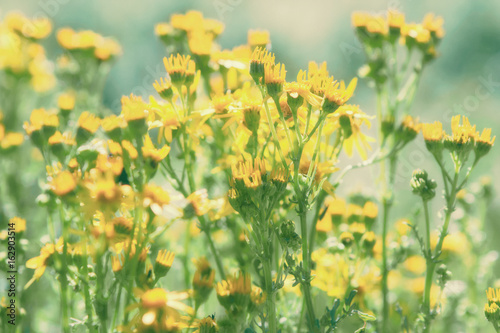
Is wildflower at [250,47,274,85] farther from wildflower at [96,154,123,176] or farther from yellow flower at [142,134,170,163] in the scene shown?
wildflower at [96,154,123,176]

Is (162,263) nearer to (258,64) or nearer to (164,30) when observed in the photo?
(258,64)

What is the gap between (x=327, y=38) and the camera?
4418mm

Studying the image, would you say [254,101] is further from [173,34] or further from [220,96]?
[173,34]

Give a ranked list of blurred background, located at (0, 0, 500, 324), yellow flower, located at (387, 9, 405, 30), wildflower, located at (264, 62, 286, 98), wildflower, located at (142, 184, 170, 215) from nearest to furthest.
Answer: wildflower, located at (142, 184, 170, 215)
wildflower, located at (264, 62, 286, 98)
yellow flower, located at (387, 9, 405, 30)
blurred background, located at (0, 0, 500, 324)

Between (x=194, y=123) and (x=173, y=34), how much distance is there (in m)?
0.67

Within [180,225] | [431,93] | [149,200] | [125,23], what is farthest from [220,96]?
[125,23]

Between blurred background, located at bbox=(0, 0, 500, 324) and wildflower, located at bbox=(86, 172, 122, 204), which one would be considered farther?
blurred background, located at bbox=(0, 0, 500, 324)

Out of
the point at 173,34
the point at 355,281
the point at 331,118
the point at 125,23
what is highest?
the point at 125,23

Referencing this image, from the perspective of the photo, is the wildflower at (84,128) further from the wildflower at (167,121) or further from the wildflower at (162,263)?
the wildflower at (162,263)

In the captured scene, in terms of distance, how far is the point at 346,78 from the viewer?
4.06m

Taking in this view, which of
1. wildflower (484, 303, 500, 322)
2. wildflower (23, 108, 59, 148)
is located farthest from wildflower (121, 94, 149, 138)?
wildflower (484, 303, 500, 322)

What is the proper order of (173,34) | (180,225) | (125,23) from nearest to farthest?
(173,34) → (180,225) → (125,23)

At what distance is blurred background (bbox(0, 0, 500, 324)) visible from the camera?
393cm

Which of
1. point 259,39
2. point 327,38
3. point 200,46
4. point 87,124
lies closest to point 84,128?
point 87,124
